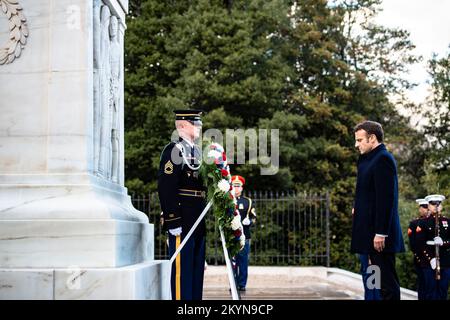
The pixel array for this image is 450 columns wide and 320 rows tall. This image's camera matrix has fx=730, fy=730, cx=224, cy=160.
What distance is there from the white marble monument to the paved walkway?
23.8 ft

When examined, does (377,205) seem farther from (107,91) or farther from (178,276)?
(107,91)

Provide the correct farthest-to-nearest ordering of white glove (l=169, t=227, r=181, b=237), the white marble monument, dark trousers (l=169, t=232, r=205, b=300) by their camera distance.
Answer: dark trousers (l=169, t=232, r=205, b=300) → white glove (l=169, t=227, r=181, b=237) → the white marble monument

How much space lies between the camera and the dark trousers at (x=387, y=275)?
620cm

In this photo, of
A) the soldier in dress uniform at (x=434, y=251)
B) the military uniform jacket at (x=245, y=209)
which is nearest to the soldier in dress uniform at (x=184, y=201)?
the soldier in dress uniform at (x=434, y=251)

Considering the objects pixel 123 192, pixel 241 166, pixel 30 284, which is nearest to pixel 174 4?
pixel 241 166

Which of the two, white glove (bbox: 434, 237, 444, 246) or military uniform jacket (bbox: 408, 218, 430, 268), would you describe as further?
military uniform jacket (bbox: 408, 218, 430, 268)

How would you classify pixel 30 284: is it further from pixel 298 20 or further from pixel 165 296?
pixel 298 20

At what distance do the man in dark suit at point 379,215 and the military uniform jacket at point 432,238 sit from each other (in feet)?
20.4

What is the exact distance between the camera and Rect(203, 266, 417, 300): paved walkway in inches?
539

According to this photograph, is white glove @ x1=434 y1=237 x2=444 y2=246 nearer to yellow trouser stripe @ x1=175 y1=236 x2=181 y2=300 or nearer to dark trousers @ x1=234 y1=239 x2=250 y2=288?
dark trousers @ x1=234 y1=239 x2=250 y2=288

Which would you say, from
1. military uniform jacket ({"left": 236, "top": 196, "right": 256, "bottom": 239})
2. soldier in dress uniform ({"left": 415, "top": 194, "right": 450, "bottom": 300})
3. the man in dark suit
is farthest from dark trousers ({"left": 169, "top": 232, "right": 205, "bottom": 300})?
military uniform jacket ({"left": 236, "top": 196, "right": 256, "bottom": 239})

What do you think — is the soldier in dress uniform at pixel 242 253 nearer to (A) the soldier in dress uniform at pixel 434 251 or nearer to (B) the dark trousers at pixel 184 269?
(A) the soldier in dress uniform at pixel 434 251

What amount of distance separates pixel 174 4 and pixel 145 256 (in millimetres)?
20051

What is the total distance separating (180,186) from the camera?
273 inches
